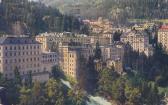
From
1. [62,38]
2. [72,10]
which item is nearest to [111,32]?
[62,38]

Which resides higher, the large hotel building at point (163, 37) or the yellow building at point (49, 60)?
the large hotel building at point (163, 37)

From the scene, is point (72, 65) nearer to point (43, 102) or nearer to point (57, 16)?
point (43, 102)

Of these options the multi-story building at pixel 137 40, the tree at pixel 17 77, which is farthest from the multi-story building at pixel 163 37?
the tree at pixel 17 77

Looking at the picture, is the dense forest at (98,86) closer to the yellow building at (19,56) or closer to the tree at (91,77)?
the tree at (91,77)

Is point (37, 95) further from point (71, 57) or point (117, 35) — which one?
point (117, 35)

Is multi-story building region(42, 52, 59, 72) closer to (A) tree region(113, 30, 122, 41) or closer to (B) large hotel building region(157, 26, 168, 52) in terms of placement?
(A) tree region(113, 30, 122, 41)

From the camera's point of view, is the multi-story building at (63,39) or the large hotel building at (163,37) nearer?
the multi-story building at (63,39)
